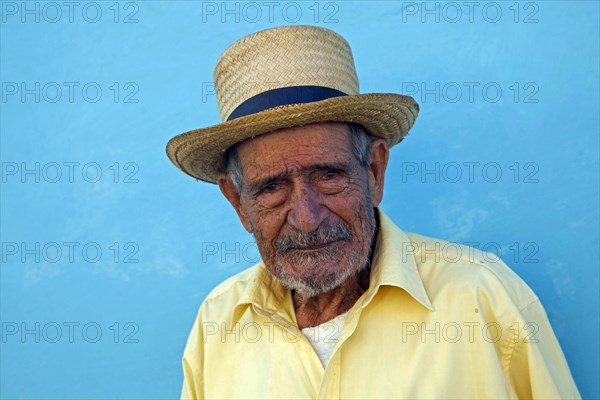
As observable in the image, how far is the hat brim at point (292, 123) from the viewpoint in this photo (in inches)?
82.7

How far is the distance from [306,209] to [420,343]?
50 centimetres

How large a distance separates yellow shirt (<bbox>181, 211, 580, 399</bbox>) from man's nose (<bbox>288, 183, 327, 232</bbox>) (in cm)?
Answer: 25

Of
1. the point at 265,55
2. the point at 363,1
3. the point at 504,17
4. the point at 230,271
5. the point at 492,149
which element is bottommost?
the point at 230,271

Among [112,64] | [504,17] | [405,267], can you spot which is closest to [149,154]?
[112,64]

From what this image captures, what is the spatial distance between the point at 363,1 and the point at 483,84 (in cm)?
56

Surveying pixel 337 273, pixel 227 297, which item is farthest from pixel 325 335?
pixel 227 297

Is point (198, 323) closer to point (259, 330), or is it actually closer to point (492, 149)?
point (259, 330)

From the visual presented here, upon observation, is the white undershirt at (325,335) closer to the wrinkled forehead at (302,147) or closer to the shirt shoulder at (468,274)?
the shirt shoulder at (468,274)

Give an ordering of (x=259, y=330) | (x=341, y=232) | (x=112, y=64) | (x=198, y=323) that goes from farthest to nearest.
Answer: (x=112, y=64)
(x=198, y=323)
(x=259, y=330)
(x=341, y=232)

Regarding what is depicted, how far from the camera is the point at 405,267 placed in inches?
85.7

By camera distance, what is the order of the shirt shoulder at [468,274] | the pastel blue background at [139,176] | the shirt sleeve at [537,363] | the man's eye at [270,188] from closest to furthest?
1. the shirt sleeve at [537,363]
2. the shirt shoulder at [468,274]
3. the man's eye at [270,188]
4. the pastel blue background at [139,176]

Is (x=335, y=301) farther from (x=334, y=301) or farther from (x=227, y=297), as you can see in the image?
(x=227, y=297)

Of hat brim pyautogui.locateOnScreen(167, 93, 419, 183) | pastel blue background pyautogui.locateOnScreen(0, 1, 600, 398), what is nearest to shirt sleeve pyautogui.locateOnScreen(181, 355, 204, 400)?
pastel blue background pyautogui.locateOnScreen(0, 1, 600, 398)

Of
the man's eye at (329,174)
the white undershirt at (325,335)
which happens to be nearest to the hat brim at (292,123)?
the man's eye at (329,174)
